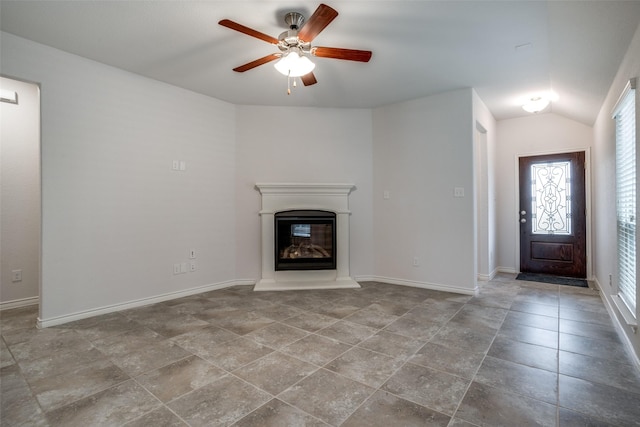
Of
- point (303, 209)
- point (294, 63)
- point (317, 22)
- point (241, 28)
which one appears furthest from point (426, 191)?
point (241, 28)

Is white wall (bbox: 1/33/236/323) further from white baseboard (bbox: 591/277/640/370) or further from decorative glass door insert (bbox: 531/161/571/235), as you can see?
decorative glass door insert (bbox: 531/161/571/235)

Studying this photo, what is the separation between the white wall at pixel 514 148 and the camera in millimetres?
4707

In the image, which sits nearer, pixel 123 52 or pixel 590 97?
pixel 123 52

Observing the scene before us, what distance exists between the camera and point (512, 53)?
288 cm

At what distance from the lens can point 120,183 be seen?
3275 mm

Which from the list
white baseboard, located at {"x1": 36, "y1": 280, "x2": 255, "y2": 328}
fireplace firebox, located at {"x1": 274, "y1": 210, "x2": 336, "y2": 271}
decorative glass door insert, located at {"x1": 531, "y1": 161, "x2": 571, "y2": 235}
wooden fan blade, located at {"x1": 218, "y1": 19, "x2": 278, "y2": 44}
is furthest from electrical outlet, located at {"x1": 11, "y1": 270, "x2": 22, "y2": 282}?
decorative glass door insert, located at {"x1": 531, "y1": 161, "x2": 571, "y2": 235}

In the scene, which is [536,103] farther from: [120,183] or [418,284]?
[120,183]

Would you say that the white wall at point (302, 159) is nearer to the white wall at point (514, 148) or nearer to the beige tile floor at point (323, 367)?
the beige tile floor at point (323, 367)

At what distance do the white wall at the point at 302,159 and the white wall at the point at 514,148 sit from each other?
8.09 feet

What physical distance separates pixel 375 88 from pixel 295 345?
3.13 m

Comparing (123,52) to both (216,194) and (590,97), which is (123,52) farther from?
(590,97)

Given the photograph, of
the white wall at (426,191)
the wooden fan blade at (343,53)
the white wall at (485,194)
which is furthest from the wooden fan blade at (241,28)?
the white wall at (485,194)

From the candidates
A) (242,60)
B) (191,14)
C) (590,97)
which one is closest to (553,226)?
(590,97)

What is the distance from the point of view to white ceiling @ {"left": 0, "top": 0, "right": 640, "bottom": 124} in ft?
7.34
